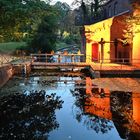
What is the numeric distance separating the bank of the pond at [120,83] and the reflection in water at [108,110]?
1207 millimetres

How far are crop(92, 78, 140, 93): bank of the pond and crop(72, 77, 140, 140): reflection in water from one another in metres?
1.21

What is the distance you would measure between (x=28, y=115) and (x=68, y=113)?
188 cm

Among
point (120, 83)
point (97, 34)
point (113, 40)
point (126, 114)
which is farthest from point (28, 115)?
point (97, 34)

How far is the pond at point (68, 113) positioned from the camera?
12266mm

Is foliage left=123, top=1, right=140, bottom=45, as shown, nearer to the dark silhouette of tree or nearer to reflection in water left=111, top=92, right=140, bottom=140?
reflection in water left=111, top=92, right=140, bottom=140

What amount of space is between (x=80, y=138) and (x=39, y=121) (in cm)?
277

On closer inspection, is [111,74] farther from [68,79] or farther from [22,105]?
[22,105]

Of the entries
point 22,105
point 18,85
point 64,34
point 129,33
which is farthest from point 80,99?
point 64,34

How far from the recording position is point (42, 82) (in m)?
25.9

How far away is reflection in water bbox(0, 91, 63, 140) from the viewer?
1228 centimetres

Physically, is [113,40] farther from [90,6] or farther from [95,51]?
[90,6]

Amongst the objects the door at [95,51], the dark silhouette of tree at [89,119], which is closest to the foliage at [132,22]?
the door at [95,51]

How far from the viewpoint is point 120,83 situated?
24469 mm

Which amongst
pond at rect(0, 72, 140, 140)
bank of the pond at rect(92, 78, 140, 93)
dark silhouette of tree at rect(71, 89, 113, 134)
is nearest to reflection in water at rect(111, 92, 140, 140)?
pond at rect(0, 72, 140, 140)
